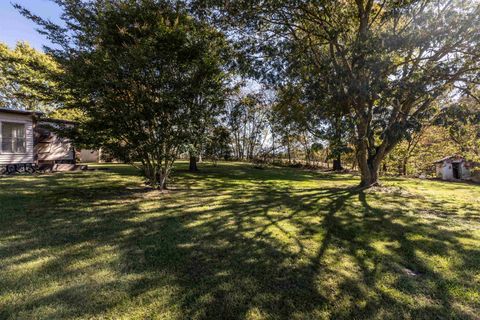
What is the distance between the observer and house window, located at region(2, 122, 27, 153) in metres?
13.2

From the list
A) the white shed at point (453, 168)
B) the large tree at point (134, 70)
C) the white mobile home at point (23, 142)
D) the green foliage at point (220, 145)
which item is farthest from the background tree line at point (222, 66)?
the white shed at point (453, 168)

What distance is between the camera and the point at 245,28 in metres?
8.25

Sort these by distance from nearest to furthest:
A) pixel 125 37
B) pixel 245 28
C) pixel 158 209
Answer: pixel 158 209 < pixel 125 37 < pixel 245 28

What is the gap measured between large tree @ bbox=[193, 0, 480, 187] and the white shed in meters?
17.4

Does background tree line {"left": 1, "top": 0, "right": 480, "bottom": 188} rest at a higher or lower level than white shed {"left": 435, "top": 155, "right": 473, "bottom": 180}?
higher

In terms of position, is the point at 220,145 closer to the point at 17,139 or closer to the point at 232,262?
the point at 232,262

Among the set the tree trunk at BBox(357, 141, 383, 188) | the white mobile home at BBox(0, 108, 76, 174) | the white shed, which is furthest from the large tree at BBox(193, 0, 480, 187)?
the white shed

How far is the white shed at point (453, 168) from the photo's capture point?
69.7 ft

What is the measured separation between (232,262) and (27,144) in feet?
49.4

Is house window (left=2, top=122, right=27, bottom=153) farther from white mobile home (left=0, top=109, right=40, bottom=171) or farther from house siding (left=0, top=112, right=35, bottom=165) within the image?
house siding (left=0, top=112, right=35, bottom=165)

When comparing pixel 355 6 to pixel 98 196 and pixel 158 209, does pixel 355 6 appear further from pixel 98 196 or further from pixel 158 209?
pixel 98 196

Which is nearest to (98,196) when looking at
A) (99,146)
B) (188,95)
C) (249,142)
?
(99,146)

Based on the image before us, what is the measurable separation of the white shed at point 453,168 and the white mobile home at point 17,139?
1115 inches

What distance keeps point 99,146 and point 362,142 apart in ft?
27.4
